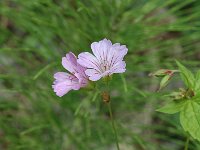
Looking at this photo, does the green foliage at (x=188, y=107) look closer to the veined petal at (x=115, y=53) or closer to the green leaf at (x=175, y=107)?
the green leaf at (x=175, y=107)

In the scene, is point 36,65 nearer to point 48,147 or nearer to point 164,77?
point 48,147

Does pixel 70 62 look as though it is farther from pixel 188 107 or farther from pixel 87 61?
pixel 188 107

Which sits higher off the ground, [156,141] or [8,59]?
[8,59]

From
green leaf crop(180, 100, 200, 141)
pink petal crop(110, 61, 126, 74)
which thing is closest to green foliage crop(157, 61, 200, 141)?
green leaf crop(180, 100, 200, 141)

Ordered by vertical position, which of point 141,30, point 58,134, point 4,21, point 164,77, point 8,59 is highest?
point 4,21

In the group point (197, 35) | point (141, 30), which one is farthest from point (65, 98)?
point (197, 35)

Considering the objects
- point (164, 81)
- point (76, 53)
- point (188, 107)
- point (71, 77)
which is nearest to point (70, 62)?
point (71, 77)
